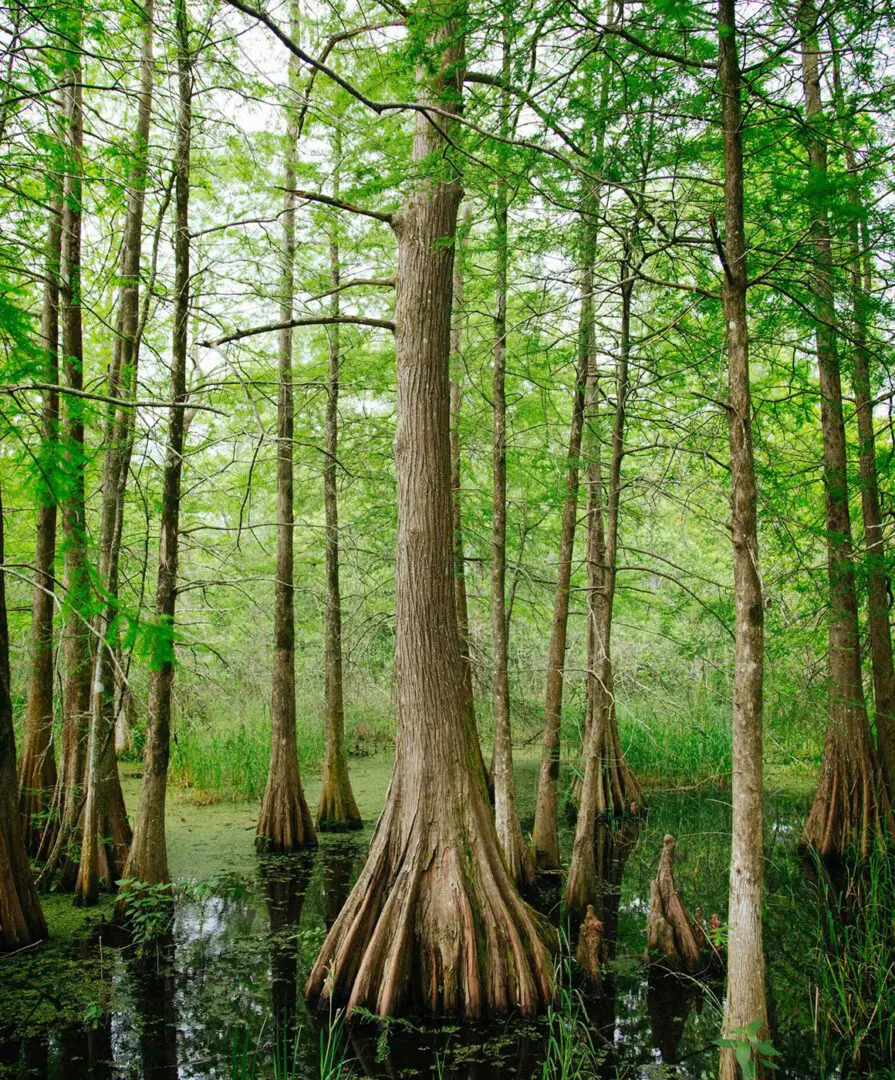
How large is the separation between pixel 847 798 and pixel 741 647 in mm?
5340

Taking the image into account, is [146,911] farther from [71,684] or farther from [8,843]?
[71,684]

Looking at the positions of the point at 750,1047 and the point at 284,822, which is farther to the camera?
the point at 284,822

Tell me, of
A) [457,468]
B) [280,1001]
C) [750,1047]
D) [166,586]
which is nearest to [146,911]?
[280,1001]

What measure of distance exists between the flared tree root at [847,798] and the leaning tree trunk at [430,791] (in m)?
3.77

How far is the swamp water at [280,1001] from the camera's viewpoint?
4.20 metres

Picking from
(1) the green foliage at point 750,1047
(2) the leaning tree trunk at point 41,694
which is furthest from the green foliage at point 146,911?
(1) the green foliage at point 750,1047

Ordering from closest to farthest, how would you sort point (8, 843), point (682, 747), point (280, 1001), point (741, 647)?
point (741, 647), point (280, 1001), point (8, 843), point (682, 747)

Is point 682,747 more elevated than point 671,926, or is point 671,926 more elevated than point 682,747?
point 682,747


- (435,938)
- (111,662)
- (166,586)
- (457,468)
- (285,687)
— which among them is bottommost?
(435,938)

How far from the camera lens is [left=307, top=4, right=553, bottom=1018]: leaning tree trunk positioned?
4668 mm

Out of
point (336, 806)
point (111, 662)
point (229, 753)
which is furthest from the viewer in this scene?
point (229, 753)

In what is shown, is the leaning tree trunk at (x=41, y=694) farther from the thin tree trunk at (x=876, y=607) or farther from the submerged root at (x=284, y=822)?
the thin tree trunk at (x=876, y=607)

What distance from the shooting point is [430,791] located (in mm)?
4953

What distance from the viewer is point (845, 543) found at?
7.38 meters
